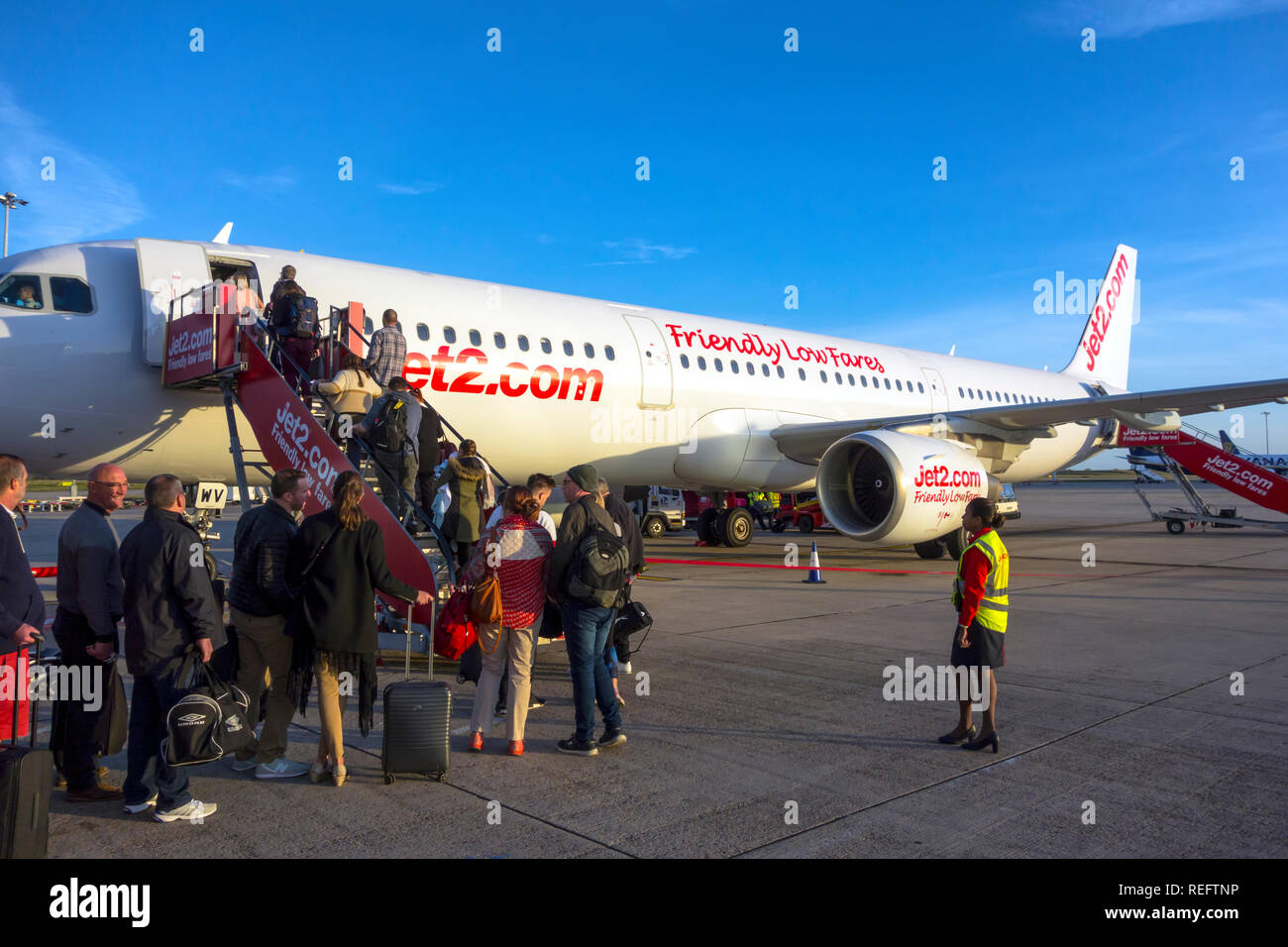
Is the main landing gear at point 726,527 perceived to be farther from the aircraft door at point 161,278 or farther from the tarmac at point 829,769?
the aircraft door at point 161,278

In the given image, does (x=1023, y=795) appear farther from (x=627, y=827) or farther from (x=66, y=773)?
(x=66, y=773)

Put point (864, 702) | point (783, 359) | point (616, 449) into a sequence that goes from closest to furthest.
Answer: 1. point (864, 702)
2. point (616, 449)
3. point (783, 359)

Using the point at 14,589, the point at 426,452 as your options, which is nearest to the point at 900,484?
the point at 426,452

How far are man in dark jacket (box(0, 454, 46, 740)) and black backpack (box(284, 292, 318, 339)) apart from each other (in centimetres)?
482

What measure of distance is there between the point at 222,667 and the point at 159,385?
5.63 m

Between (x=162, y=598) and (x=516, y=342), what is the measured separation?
8.18 meters

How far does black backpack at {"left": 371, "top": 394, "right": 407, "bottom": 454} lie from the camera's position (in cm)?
777

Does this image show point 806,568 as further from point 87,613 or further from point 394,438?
point 87,613

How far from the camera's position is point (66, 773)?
4.22 meters

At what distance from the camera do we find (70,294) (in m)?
8.78

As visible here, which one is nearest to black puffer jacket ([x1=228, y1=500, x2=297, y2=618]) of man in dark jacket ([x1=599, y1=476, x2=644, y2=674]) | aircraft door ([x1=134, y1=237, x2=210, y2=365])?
man in dark jacket ([x1=599, y1=476, x2=644, y2=674])
